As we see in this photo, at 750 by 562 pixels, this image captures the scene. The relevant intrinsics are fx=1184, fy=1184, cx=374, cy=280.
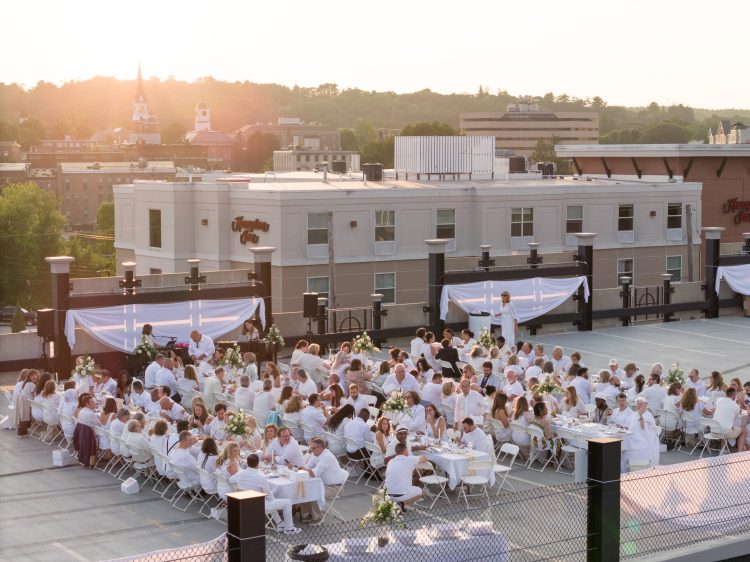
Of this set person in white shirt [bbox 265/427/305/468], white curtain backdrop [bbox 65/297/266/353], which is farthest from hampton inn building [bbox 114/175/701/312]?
person in white shirt [bbox 265/427/305/468]

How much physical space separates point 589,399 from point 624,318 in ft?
49.0

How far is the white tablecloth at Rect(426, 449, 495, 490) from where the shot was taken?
56.3ft

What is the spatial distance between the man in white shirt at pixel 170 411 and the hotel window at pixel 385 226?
78.1 feet

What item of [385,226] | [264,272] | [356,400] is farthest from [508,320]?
[385,226]

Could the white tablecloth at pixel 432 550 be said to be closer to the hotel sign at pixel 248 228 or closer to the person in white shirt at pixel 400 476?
the person in white shirt at pixel 400 476

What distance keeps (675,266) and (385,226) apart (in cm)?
1495

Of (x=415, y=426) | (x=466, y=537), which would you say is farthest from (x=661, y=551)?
(x=415, y=426)

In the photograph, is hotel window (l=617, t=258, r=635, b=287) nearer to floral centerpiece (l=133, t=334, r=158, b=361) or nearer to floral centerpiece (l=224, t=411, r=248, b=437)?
floral centerpiece (l=133, t=334, r=158, b=361)

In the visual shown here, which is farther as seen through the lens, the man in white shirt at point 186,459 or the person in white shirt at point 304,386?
the person in white shirt at point 304,386

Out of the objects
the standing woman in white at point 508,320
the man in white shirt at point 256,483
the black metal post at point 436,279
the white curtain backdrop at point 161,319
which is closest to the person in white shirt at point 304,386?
the man in white shirt at point 256,483

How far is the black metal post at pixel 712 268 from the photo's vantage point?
121 ft

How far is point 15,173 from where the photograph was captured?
417 ft

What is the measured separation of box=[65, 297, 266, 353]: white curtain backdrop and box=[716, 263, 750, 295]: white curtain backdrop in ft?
51.7

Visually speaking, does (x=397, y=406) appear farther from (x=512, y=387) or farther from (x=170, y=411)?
(x=170, y=411)
